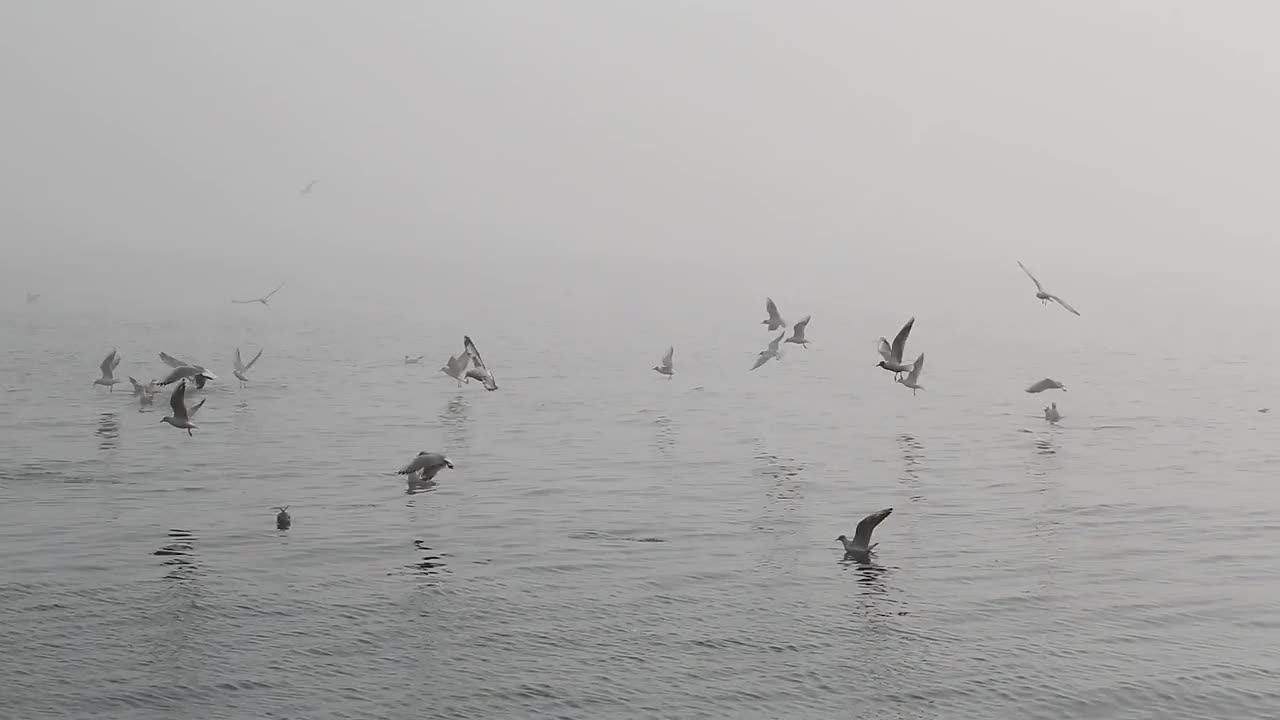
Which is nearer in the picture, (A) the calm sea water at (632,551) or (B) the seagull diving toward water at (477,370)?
(A) the calm sea water at (632,551)

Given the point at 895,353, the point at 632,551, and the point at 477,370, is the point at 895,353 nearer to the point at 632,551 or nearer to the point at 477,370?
the point at 632,551

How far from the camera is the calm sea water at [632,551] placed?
948 inches

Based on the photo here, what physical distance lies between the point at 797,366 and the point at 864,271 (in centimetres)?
12213

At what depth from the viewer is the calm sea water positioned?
24078mm

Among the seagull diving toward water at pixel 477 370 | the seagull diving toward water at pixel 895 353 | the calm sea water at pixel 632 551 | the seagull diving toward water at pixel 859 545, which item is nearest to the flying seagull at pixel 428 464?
the calm sea water at pixel 632 551

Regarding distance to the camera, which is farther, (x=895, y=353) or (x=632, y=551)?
(x=895, y=353)

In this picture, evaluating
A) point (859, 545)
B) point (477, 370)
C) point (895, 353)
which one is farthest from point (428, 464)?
point (895, 353)

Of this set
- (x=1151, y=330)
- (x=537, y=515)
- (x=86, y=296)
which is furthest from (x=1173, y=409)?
(x=86, y=296)

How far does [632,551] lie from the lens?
33.1 meters

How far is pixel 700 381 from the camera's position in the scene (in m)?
70.2

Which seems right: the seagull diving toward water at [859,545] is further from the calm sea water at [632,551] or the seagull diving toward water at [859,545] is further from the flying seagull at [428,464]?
the flying seagull at [428,464]

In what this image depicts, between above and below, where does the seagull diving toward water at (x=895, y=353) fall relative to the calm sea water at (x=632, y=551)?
above

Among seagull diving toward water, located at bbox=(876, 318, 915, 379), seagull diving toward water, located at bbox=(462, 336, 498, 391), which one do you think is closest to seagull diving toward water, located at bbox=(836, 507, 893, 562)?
seagull diving toward water, located at bbox=(876, 318, 915, 379)

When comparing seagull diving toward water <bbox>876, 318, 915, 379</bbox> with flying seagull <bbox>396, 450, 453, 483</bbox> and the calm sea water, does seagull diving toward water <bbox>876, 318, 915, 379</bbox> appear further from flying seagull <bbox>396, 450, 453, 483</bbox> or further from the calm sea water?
flying seagull <bbox>396, 450, 453, 483</bbox>
